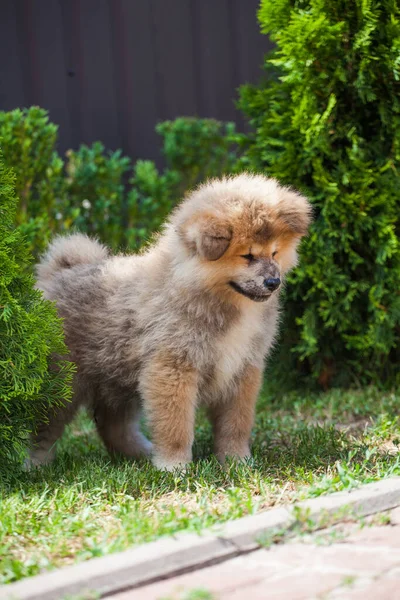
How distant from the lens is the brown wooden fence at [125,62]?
8.30 m

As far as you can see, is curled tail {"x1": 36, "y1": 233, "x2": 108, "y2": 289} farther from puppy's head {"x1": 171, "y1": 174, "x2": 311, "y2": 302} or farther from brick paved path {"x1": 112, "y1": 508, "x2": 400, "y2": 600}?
brick paved path {"x1": 112, "y1": 508, "x2": 400, "y2": 600}

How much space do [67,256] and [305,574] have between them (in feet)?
9.10

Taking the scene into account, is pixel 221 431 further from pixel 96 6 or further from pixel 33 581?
pixel 96 6

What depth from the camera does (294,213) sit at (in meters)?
4.09

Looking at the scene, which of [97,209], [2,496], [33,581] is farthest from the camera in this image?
[97,209]

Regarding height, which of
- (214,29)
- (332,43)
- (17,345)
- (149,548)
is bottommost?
(149,548)

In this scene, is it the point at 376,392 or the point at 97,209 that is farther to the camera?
the point at 97,209

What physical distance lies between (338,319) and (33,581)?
11.8ft

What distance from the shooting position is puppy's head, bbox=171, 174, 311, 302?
3908mm

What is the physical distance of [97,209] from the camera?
711 centimetres

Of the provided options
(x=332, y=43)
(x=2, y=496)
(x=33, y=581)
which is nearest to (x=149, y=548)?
(x=33, y=581)

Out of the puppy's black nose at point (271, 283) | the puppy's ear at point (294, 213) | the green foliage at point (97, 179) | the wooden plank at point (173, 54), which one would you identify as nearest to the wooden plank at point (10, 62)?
the green foliage at point (97, 179)

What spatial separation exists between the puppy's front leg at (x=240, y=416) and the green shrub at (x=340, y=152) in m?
1.38

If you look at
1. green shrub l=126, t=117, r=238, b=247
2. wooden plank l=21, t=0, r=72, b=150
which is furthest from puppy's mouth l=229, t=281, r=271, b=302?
wooden plank l=21, t=0, r=72, b=150
